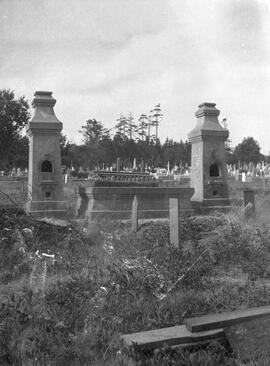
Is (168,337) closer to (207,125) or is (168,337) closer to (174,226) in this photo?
(174,226)

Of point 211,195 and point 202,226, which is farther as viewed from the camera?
point 211,195

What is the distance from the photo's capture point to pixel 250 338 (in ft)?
12.3

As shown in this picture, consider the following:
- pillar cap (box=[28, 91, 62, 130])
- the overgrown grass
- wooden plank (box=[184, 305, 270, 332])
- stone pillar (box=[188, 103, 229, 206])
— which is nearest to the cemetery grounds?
the overgrown grass

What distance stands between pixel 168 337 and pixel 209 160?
1291cm

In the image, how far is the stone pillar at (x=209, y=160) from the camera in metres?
15.9

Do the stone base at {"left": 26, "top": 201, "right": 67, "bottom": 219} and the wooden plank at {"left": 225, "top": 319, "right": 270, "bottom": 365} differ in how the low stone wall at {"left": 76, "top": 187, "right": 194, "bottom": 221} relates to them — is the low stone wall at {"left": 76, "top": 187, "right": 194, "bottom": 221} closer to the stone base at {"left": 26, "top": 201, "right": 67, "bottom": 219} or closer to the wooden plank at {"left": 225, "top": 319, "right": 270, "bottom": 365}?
the stone base at {"left": 26, "top": 201, "right": 67, "bottom": 219}

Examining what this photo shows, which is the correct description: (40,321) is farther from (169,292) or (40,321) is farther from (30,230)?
(30,230)

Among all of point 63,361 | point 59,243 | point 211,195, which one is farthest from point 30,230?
point 211,195

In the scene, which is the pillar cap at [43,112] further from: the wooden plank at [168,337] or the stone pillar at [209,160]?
the wooden plank at [168,337]

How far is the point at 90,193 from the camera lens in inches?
522

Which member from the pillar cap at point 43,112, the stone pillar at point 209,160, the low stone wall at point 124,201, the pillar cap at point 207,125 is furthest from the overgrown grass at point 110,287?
the pillar cap at point 207,125

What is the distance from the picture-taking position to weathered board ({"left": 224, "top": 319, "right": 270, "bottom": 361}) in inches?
144

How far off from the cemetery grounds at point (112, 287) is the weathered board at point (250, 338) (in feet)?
0.35

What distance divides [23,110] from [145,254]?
34.0 meters
